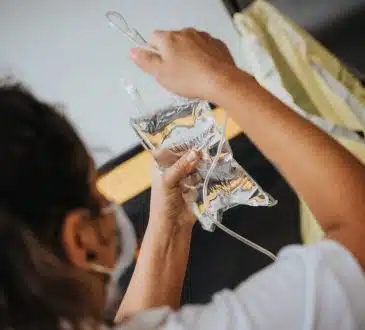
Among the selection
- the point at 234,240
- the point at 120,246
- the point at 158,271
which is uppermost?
the point at 120,246

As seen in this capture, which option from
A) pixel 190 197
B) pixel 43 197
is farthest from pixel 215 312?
pixel 190 197

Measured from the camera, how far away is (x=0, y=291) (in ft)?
1.62

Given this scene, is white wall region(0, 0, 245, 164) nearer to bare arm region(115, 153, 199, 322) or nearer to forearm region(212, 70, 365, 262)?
bare arm region(115, 153, 199, 322)

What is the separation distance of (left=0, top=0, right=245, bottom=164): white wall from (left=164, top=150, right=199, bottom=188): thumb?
46 cm

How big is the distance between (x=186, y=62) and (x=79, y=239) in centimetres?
21

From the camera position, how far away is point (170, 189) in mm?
797

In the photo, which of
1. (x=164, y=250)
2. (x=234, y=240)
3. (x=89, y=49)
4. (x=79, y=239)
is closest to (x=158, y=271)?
(x=164, y=250)

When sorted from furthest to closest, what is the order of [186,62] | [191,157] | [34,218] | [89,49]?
[89,49]
[191,157]
[186,62]
[34,218]

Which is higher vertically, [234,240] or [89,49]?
[89,49]

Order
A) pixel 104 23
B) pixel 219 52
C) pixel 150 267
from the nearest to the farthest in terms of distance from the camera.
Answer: pixel 219 52 → pixel 150 267 → pixel 104 23

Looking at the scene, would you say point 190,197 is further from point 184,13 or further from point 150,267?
point 184,13

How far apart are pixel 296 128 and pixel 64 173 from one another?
220mm

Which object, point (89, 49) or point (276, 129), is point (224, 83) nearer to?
point (276, 129)

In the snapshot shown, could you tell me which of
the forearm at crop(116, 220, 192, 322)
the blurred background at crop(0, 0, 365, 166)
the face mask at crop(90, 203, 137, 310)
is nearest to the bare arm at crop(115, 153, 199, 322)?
the forearm at crop(116, 220, 192, 322)
